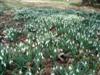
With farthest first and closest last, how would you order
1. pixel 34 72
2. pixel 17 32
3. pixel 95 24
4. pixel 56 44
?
A: pixel 95 24 < pixel 17 32 < pixel 56 44 < pixel 34 72

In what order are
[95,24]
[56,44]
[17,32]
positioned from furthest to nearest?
[95,24], [17,32], [56,44]

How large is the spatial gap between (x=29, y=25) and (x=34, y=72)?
5547 mm

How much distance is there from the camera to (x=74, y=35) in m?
9.23

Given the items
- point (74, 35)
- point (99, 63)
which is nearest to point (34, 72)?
point (99, 63)

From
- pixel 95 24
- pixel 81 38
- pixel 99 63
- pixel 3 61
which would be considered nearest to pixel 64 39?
pixel 81 38

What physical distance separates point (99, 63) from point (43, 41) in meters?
2.06

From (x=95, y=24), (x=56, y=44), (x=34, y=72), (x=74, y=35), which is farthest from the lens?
(x=95, y=24)

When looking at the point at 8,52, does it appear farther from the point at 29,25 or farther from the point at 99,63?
the point at 29,25

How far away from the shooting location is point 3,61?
6613mm

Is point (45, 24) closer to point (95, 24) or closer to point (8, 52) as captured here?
point (95, 24)

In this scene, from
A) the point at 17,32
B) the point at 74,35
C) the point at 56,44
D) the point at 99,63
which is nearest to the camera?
the point at 99,63

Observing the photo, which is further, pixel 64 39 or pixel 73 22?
pixel 73 22

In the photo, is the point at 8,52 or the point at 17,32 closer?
the point at 8,52

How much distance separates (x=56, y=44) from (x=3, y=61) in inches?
76.7
